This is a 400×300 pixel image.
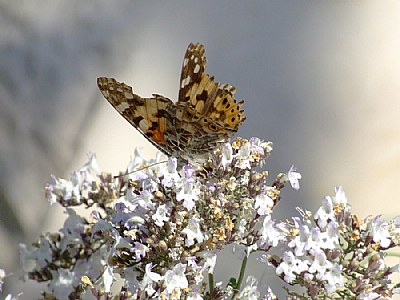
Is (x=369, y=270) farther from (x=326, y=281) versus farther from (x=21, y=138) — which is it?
(x=21, y=138)

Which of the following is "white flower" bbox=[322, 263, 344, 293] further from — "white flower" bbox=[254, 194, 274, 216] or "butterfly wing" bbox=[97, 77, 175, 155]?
"butterfly wing" bbox=[97, 77, 175, 155]

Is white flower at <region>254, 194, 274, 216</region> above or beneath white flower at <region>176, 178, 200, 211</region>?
above

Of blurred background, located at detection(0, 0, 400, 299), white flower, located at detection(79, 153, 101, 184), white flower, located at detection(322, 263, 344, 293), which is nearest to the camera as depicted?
white flower, located at detection(322, 263, 344, 293)

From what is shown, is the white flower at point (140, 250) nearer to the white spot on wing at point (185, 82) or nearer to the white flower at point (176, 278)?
the white flower at point (176, 278)

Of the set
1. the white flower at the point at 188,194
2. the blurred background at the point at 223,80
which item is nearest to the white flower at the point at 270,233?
the white flower at the point at 188,194

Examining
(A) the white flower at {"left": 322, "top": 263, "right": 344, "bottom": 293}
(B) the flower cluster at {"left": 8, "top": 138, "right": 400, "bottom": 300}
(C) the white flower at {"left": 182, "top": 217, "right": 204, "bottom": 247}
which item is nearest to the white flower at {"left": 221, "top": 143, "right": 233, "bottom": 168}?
(B) the flower cluster at {"left": 8, "top": 138, "right": 400, "bottom": 300}
